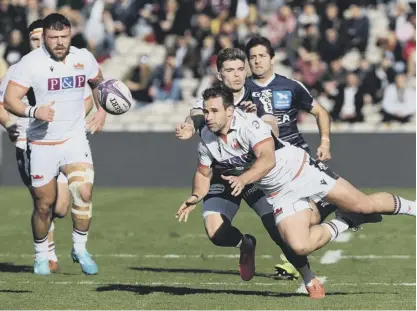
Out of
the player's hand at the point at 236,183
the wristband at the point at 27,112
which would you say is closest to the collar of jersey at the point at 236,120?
the player's hand at the point at 236,183

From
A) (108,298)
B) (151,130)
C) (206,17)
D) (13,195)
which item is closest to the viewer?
(108,298)

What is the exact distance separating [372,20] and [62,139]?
14.8 metres

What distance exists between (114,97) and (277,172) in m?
2.06

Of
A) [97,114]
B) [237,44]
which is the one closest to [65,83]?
[97,114]

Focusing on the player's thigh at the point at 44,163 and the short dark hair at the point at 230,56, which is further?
the player's thigh at the point at 44,163

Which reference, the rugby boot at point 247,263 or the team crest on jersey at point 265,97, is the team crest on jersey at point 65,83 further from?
the rugby boot at point 247,263

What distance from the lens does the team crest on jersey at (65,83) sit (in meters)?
10.8

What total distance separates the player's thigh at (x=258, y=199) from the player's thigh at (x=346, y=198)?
2.85ft

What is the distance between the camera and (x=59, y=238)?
1444cm

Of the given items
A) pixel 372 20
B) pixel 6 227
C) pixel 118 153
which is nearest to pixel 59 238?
pixel 6 227

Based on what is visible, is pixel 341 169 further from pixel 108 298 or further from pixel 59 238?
pixel 108 298

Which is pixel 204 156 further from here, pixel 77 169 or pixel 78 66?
pixel 78 66

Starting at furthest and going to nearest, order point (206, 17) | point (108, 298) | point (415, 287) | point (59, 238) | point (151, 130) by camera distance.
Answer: point (206, 17), point (151, 130), point (59, 238), point (415, 287), point (108, 298)

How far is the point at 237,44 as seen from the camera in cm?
2264
